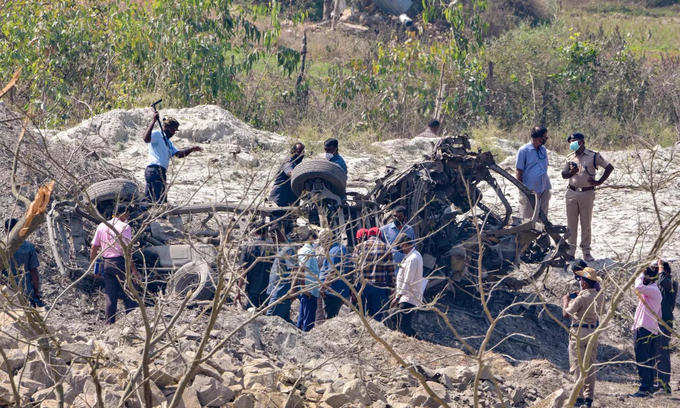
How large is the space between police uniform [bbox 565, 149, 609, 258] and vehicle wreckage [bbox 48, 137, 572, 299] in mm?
1185

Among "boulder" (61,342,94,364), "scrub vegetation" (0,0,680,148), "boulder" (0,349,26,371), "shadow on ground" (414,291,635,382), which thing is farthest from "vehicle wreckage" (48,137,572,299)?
"scrub vegetation" (0,0,680,148)

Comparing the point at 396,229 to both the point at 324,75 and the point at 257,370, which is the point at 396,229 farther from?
the point at 324,75

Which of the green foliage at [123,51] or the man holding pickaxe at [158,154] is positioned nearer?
the man holding pickaxe at [158,154]

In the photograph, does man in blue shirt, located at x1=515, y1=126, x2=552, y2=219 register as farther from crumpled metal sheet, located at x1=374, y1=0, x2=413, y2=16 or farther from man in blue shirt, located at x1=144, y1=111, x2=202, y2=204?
crumpled metal sheet, located at x1=374, y1=0, x2=413, y2=16

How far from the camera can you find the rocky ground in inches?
246

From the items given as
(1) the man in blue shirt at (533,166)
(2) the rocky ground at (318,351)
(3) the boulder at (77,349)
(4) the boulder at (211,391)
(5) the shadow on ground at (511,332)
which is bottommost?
(5) the shadow on ground at (511,332)

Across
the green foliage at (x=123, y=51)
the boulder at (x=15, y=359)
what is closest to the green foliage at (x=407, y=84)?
the green foliage at (x=123, y=51)

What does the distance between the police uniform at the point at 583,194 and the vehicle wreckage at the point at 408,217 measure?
1185 mm

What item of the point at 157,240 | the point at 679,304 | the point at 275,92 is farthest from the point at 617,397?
the point at 275,92

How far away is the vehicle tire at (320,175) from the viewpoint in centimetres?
953

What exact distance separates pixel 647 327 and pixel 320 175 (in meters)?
3.67

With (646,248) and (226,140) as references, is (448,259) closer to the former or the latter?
(646,248)

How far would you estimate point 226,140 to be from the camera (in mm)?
14828

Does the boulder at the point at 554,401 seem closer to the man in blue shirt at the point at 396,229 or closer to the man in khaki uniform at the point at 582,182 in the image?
the man in blue shirt at the point at 396,229
